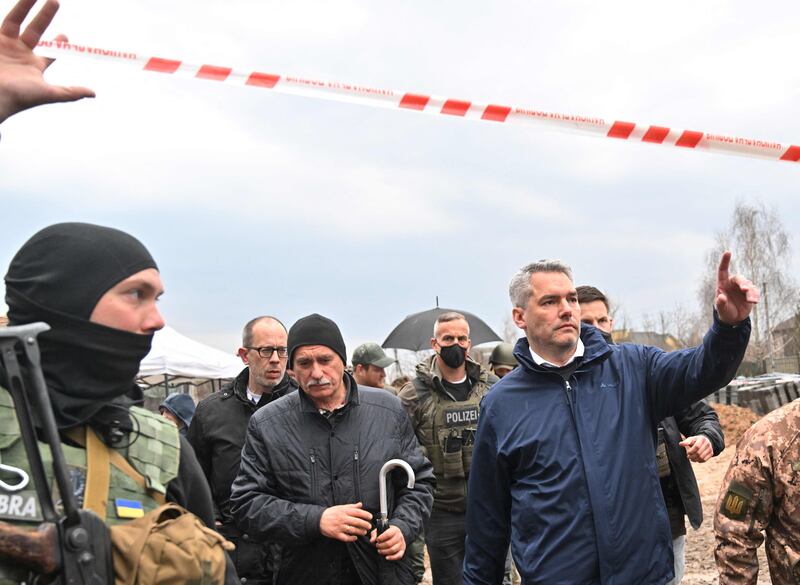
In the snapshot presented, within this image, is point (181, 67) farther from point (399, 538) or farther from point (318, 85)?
point (399, 538)

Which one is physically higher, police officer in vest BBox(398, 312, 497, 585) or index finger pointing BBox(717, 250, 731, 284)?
index finger pointing BBox(717, 250, 731, 284)

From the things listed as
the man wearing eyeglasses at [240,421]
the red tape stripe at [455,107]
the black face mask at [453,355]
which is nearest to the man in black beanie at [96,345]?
the red tape stripe at [455,107]

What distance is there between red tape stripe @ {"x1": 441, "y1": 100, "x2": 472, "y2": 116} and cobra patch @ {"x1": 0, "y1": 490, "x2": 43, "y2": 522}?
3372 mm

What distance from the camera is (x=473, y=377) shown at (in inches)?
256

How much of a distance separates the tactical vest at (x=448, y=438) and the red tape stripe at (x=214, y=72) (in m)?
2.91

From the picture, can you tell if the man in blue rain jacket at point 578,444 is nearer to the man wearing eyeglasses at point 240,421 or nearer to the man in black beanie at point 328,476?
the man in black beanie at point 328,476

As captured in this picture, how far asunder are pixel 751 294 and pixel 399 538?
1947 millimetres

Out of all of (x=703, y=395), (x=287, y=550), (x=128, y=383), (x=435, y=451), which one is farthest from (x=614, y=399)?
(x=435, y=451)

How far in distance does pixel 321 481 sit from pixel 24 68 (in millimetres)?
2548

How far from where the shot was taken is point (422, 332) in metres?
10.5

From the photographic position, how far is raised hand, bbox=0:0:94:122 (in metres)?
2.00

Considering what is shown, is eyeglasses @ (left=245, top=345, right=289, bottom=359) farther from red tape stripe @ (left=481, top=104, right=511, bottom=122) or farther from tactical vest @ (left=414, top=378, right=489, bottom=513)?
red tape stripe @ (left=481, top=104, right=511, bottom=122)

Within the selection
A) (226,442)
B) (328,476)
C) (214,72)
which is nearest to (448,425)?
(226,442)

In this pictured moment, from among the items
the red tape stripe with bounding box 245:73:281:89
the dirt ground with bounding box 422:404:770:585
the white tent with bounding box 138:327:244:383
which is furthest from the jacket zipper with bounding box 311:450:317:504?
the white tent with bounding box 138:327:244:383
